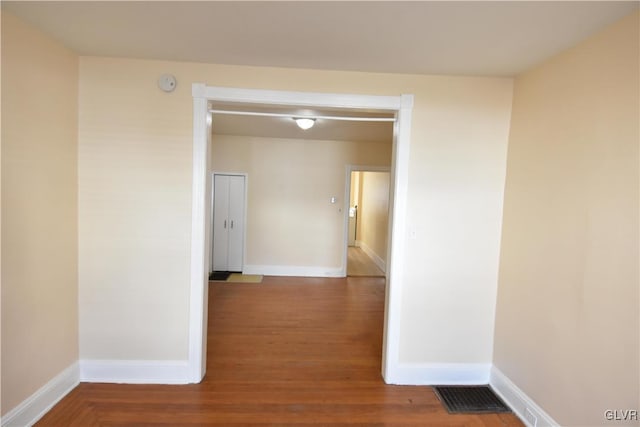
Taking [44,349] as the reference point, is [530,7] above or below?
above

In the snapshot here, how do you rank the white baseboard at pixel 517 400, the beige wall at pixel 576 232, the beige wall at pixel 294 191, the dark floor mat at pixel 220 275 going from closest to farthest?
the beige wall at pixel 576 232, the white baseboard at pixel 517 400, the dark floor mat at pixel 220 275, the beige wall at pixel 294 191

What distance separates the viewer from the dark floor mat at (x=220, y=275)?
16.9ft

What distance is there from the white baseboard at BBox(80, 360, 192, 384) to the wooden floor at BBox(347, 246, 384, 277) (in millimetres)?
3775

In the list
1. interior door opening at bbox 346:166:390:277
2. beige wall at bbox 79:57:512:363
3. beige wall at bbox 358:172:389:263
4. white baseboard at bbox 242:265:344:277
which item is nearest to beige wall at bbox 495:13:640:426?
beige wall at bbox 79:57:512:363

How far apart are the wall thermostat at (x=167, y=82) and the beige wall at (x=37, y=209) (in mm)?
557

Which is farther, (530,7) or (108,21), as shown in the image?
(108,21)

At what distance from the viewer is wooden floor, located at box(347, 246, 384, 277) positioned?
5840mm

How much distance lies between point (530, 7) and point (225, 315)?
12.2ft

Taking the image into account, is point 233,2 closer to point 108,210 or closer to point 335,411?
point 108,210

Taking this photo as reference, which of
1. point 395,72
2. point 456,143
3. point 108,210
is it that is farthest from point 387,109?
point 108,210

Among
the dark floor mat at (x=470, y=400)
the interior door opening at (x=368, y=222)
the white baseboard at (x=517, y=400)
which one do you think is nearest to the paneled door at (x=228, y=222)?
the interior door opening at (x=368, y=222)

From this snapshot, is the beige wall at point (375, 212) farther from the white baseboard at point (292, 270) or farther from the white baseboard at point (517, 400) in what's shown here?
the white baseboard at point (517, 400)

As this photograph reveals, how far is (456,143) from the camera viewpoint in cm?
231

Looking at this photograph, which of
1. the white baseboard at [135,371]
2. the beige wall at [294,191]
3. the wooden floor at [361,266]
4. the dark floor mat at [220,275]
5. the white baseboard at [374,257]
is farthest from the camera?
the white baseboard at [374,257]
